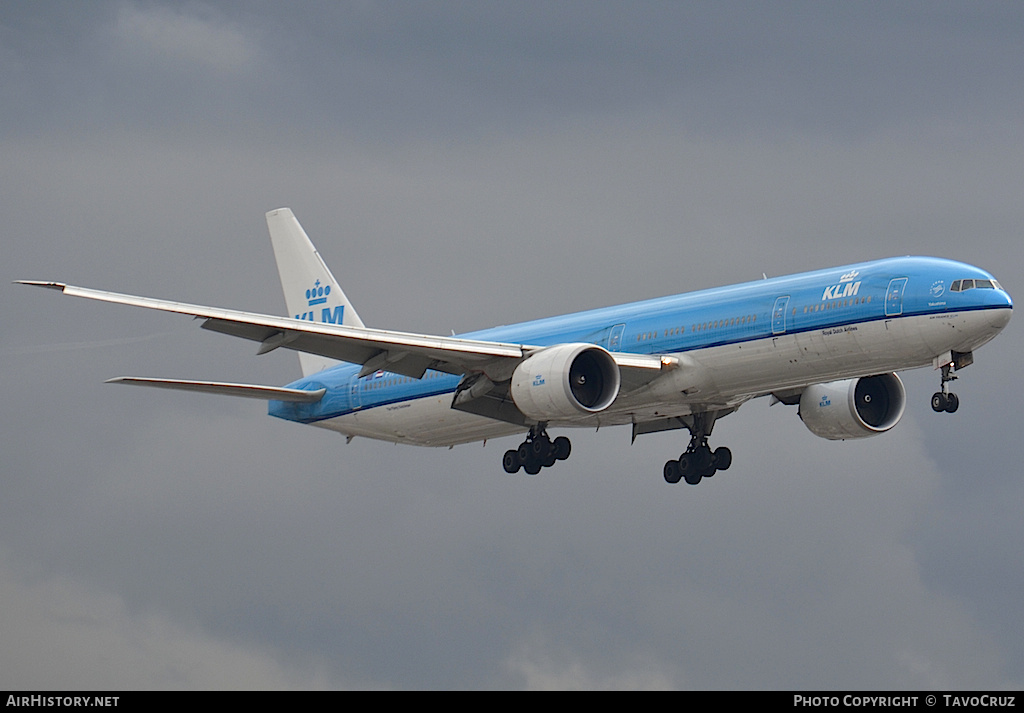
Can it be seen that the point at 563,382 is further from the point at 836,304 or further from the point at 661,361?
the point at 836,304

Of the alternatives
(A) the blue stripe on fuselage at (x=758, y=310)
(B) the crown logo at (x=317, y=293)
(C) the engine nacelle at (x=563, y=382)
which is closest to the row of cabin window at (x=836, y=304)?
(A) the blue stripe on fuselage at (x=758, y=310)

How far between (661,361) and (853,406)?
875 centimetres

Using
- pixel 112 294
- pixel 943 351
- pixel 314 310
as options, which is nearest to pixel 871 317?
pixel 943 351

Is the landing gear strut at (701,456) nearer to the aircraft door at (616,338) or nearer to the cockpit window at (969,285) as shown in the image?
the aircraft door at (616,338)

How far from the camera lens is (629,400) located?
175 ft

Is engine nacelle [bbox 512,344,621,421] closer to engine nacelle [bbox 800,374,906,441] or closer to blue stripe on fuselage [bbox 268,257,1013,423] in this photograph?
blue stripe on fuselage [bbox 268,257,1013,423]

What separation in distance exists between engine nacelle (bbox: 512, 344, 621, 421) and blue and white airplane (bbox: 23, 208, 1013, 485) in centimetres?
4

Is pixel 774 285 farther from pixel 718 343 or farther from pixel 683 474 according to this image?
pixel 683 474

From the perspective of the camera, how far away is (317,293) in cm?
6756

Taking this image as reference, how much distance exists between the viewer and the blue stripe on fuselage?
48375 mm

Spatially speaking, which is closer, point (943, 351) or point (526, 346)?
point (943, 351)

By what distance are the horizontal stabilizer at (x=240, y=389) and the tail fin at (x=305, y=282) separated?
3.70 metres

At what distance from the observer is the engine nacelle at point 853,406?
2270 inches
